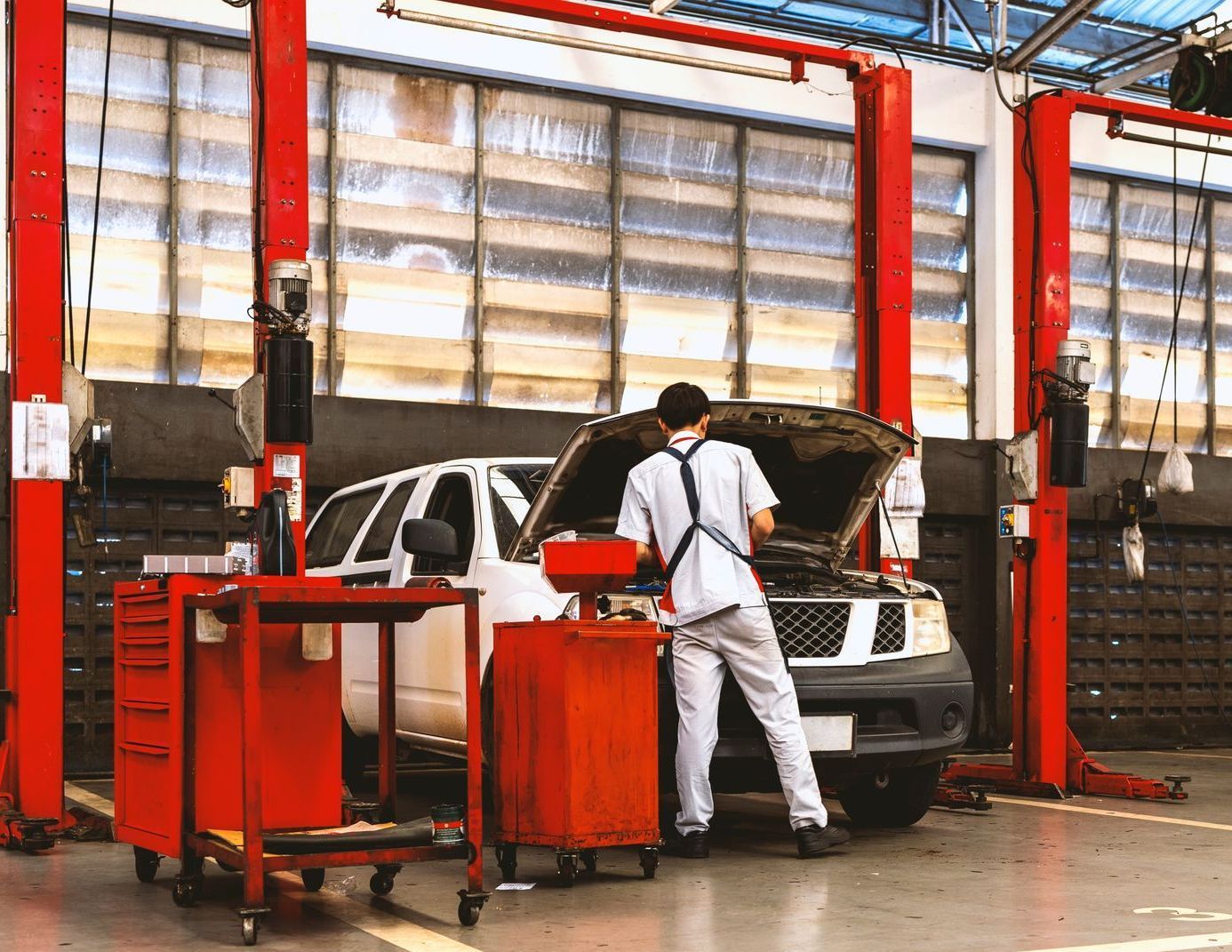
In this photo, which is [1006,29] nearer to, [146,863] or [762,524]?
[762,524]

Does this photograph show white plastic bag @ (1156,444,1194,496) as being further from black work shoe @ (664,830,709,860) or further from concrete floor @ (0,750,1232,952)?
black work shoe @ (664,830,709,860)

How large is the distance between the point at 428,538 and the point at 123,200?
5.92 meters

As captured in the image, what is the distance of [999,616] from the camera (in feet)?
42.7

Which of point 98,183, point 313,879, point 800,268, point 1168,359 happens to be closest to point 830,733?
point 313,879

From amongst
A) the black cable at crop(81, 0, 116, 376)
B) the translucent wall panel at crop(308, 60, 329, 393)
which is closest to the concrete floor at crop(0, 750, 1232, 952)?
the black cable at crop(81, 0, 116, 376)

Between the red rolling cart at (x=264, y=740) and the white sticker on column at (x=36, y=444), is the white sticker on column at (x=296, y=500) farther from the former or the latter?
the red rolling cart at (x=264, y=740)

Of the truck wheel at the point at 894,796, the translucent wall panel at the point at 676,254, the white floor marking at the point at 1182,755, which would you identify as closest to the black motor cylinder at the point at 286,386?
the truck wheel at the point at 894,796

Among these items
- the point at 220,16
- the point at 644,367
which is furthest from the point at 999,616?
the point at 220,16

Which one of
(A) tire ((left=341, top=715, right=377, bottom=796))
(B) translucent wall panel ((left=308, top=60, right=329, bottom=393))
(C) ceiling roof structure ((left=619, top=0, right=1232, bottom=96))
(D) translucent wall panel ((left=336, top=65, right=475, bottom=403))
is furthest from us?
(C) ceiling roof structure ((left=619, top=0, right=1232, bottom=96))

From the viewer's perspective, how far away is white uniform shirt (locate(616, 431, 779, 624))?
239 inches

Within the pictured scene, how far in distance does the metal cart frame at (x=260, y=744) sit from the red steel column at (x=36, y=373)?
2024 millimetres

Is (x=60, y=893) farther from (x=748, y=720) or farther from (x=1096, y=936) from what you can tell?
(x=1096, y=936)

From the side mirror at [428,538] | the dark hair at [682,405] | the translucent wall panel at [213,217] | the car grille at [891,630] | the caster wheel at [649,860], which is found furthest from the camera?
the translucent wall panel at [213,217]

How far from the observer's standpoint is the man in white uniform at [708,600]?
239 inches
